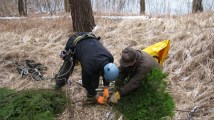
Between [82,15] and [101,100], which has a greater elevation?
[82,15]

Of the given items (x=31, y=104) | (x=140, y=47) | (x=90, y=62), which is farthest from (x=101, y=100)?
(x=140, y=47)

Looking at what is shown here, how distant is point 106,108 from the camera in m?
4.09

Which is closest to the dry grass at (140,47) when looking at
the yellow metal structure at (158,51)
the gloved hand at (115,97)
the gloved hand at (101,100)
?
the gloved hand at (101,100)

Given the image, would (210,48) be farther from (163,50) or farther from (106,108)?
(106,108)

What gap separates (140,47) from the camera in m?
5.77

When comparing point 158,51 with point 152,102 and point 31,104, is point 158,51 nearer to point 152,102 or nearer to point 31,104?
point 152,102

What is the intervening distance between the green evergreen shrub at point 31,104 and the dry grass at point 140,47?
0.19 m

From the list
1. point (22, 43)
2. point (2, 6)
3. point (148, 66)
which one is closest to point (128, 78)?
point (148, 66)

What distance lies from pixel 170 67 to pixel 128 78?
1.30 meters

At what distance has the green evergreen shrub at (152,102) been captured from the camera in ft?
12.0

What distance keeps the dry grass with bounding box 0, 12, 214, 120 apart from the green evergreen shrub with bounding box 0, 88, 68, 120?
0.64 ft

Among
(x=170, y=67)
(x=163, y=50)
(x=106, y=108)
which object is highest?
(x=163, y=50)

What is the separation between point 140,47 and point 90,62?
6.91ft

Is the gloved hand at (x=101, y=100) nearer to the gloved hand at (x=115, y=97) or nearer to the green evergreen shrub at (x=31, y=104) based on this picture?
the gloved hand at (x=115, y=97)
